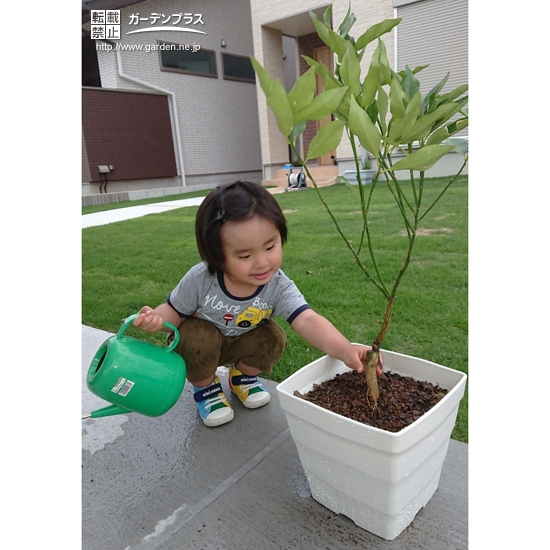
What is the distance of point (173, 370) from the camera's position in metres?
1.38

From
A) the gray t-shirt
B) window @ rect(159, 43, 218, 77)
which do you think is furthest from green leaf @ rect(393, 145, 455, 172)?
window @ rect(159, 43, 218, 77)

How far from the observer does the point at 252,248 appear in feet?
4.13

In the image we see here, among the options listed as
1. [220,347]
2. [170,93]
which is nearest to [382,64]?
[220,347]

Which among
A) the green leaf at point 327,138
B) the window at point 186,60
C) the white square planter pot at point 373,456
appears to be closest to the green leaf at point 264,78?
the green leaf at point 327,138

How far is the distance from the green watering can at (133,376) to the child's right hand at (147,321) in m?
0.03

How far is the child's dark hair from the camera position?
1.26 m

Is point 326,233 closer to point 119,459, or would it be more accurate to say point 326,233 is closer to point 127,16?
point 119,459

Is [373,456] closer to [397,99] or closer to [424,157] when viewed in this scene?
[424,157]

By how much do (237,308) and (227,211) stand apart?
417 millimetres

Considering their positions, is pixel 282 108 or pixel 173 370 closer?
pixel 282 108

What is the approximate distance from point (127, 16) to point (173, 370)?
12129 millimetres

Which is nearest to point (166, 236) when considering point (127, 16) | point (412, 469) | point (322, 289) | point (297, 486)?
point (322, 289)

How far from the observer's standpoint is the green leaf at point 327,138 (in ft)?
2.90

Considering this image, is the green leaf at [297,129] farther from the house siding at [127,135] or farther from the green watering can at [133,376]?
the house siding at [127,135]
